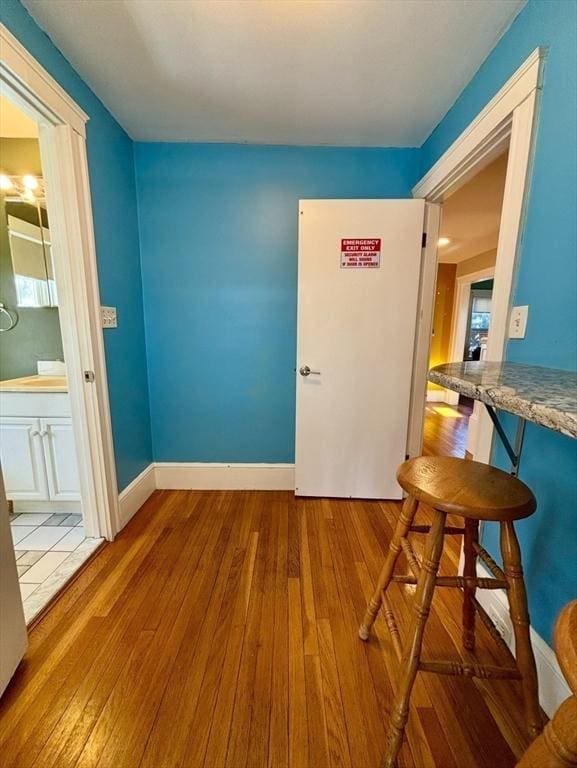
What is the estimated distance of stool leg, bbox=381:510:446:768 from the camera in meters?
0.81

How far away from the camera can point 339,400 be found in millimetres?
2072

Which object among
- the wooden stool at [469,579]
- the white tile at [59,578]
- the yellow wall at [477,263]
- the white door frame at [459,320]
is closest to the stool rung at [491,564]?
the wooden stool at [469,579]

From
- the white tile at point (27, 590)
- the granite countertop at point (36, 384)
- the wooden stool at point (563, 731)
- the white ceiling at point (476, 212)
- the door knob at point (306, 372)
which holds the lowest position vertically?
the white tile at point (27, 590)

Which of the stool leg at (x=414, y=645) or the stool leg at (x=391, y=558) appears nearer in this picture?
the stool leg at (x=414, y=645)

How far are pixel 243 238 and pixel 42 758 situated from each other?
2.35 metres

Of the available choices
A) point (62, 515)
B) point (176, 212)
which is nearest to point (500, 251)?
point (176, 212)

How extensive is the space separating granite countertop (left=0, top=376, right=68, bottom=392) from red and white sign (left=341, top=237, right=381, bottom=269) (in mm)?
1753

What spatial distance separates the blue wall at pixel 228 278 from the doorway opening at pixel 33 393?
592 millimetres

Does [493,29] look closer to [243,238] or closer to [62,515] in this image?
[243,238]

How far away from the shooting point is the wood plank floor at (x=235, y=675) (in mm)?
880

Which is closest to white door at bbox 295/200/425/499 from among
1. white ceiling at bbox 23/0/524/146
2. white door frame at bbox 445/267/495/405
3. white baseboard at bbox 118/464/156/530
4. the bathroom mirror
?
white ceiling at bbox 23/0/524/146

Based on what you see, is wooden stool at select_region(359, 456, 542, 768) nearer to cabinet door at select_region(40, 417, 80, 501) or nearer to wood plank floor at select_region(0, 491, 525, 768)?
wood plank floor at select_region(0, 491, 525, 768)

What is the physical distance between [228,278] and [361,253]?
0.87 metres

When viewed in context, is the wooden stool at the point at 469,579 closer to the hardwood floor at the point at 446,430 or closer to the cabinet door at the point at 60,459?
the cabinet door at the point at 60,459
